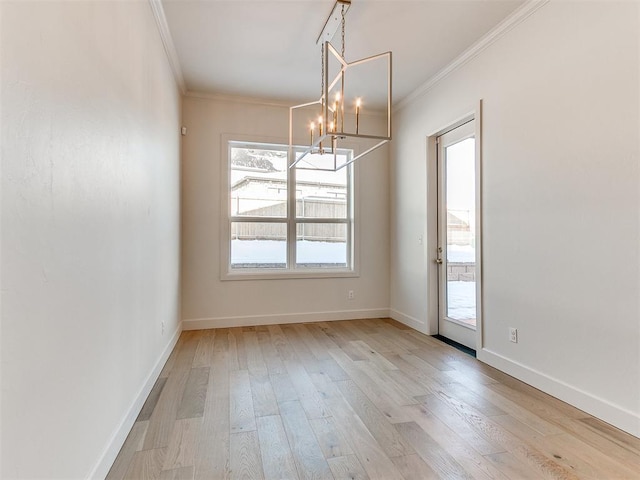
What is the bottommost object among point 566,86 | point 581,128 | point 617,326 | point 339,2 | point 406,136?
point 617,326

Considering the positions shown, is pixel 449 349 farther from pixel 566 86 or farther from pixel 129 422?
pixel 129 422

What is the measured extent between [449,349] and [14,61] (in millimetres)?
3574

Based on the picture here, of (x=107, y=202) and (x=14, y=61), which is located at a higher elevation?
(x=14, y=61)

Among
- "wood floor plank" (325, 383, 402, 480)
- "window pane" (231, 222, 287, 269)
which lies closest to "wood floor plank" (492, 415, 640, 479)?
"wood floor plank" (325, 383, 402, 480)

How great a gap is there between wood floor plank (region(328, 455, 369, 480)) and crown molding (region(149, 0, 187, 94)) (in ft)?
10.1

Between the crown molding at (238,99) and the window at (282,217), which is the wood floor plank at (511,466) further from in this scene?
the crown molding at (238,99)

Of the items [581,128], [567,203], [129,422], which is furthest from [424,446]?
[581,128]

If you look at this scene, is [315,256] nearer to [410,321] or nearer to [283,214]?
[283,214]

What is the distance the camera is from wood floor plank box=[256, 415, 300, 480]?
5.20 feet

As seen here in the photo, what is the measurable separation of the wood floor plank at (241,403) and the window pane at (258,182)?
218cm

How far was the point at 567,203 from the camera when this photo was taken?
2.29m

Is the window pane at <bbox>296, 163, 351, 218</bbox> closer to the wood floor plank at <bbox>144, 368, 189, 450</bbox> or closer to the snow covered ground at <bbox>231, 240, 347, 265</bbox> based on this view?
the snow covered ground at <bbox>231, 240, 347, 265</bbox>

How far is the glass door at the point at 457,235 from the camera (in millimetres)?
3369

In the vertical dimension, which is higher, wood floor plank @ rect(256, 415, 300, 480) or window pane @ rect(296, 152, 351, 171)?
window pane @ rect(296, 152, 351, 171)
